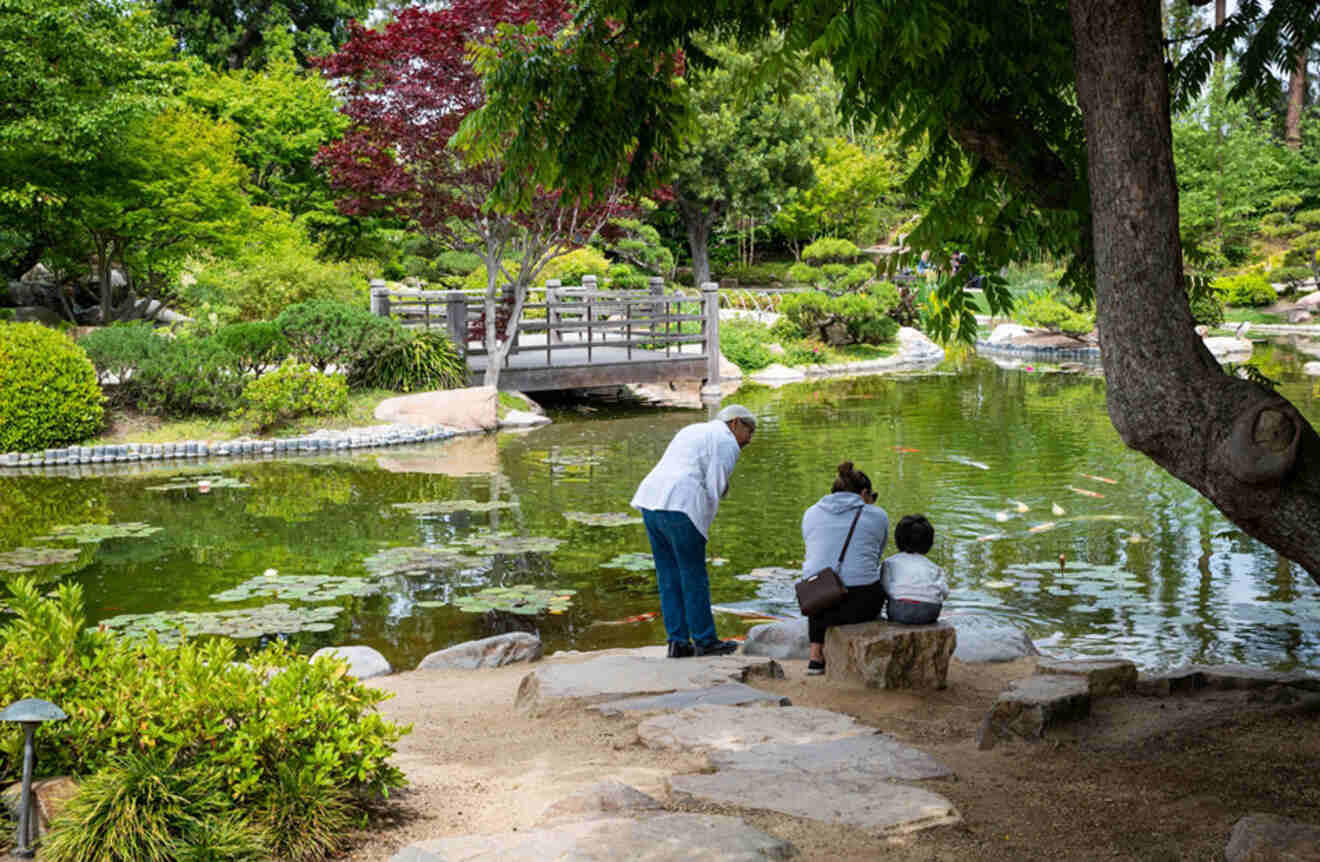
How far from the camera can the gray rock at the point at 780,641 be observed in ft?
22.3

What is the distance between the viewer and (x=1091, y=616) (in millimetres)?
7859

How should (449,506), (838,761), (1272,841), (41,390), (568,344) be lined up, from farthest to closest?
1. (568,344)
2. (41,390)
3. (449,506)
4. (838,761)
5. (1272,841)

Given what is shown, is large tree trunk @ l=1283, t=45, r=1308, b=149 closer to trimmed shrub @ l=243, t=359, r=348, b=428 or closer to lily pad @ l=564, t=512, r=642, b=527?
trimmed shrub @ l=243, t=359, r=348, b=428

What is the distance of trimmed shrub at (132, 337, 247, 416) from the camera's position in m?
16.3

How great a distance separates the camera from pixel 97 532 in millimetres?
10750

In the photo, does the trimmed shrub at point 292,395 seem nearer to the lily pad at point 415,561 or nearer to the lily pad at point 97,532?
the lily pad at point 97,532

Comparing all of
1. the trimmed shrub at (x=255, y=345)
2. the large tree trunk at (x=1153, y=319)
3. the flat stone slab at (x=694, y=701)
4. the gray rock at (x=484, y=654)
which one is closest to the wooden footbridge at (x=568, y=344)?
the trimmed shrub at (x=255, y=345)

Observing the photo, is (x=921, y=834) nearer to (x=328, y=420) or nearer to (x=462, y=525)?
(x=462, y=525)

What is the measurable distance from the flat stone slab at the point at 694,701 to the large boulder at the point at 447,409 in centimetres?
1234

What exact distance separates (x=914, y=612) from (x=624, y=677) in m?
1.45

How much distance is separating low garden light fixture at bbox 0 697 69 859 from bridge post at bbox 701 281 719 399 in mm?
18725

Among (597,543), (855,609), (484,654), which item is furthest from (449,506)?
(855,609)

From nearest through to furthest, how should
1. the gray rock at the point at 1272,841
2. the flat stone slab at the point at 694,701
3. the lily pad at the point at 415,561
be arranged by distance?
the gray rock at the point at 1272,841 < the flat stone slab at the point at 694,701 < the lily pad at the point at 415,561

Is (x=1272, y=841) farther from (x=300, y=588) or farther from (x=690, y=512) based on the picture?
(x=300, y=588)
